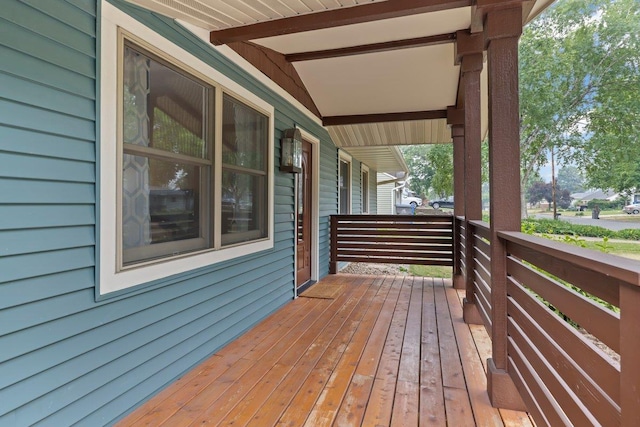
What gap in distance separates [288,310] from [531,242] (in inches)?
107

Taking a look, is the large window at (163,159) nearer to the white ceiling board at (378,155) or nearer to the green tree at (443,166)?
the white ceiling board at (378,155)

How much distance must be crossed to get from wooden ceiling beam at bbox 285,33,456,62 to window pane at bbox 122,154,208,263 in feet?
6.00

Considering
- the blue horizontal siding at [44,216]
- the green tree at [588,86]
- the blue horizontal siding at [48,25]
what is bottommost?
the blue horizontal siding at [44,216]

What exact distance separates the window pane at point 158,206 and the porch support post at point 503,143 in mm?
1879

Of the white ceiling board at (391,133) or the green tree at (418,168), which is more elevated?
the green tree at (418,168)

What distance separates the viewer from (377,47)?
10.5ft

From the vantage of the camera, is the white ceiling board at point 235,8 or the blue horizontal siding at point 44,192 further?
the white ceiling board at point 235,8

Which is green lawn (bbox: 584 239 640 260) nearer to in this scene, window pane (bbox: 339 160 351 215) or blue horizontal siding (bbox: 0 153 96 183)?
blue horizontal siding (bbox: 0 153 96 183)

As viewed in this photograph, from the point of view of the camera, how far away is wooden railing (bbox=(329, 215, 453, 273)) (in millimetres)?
5145

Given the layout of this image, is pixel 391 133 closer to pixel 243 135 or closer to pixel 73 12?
pixel 243 135

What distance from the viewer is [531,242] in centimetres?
145

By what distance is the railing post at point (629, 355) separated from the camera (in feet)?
2.60

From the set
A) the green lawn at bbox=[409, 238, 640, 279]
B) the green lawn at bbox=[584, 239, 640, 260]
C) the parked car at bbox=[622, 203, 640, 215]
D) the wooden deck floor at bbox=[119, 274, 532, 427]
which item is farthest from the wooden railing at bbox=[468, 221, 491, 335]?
the parked car at bbox=[622, 203, 640, 215]

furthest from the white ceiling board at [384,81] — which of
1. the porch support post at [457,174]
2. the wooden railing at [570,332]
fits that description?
the wooden railing at [570,332]
